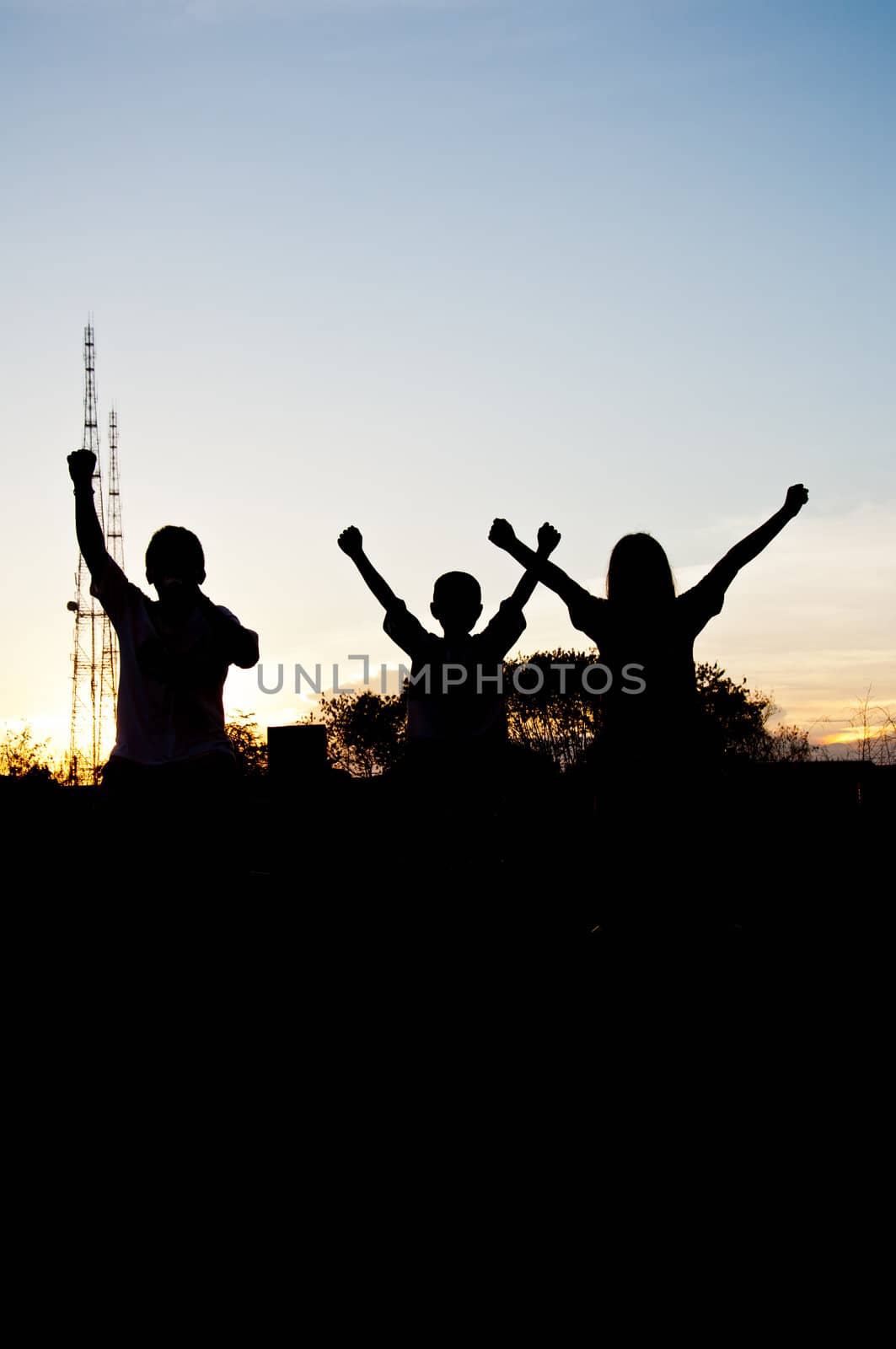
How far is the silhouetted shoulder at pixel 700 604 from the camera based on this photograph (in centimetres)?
513

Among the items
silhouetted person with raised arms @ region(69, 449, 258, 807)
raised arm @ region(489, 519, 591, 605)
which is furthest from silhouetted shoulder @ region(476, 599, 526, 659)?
silhouetted person with raised arms @ region(69, 449, 258, 807)

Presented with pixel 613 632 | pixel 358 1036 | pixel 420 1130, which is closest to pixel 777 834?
pixel 613 632

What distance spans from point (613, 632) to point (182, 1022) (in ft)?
7.56

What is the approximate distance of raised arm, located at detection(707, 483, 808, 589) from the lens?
5.25 meters

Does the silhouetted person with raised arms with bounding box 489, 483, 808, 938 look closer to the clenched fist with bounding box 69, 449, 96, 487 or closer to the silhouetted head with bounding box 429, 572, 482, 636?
the silhouetted head with bounding box 429, 572, 482, 636

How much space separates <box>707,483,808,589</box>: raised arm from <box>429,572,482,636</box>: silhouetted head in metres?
1.51

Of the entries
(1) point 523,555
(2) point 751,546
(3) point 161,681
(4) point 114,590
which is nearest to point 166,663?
(3) point 161,681

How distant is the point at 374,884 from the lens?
759 centimetres

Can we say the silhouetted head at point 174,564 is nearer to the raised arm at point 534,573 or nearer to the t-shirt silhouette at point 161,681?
the t-shirt silhouette at point 161,681

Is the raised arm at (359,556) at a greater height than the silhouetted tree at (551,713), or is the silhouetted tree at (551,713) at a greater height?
the silhouetted tree at (551,713)

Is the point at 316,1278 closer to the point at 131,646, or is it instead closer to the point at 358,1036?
the point at 358,1036

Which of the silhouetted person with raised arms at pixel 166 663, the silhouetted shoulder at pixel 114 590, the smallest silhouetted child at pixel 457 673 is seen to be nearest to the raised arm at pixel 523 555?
the smallest silhouetted child at pixel 457 673

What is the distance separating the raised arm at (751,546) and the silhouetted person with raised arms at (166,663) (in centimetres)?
203

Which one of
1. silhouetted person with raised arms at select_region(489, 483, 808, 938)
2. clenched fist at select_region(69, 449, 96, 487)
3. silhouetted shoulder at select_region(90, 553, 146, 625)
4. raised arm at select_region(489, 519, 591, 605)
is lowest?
silhouetted person with raised arms at select_region(489, 483, 808, 938)
